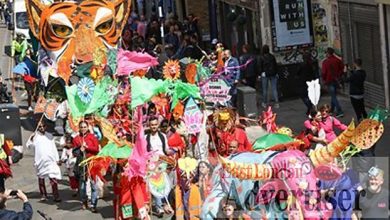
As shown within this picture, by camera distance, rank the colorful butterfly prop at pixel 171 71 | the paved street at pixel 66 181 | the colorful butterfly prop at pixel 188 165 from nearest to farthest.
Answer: the colorful butterfly prop at pixel 188 165, the paved street at pixel 66 181, the colorful butterfly prop at pixel 171 71

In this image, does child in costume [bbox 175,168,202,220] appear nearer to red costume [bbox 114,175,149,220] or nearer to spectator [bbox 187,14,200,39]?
red costume [bbox 114,175,149,220]

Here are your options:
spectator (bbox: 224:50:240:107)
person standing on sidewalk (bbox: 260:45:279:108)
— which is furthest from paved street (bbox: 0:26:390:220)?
spectator (bbox: 224:50:240:107)

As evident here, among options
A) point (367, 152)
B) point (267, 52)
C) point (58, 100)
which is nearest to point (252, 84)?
point (267, 52)

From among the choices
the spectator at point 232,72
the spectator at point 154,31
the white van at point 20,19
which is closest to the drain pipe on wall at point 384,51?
the spectator at point 232,72

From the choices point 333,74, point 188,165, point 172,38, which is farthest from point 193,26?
point 188,165

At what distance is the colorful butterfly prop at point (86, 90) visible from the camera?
1606 centimetres

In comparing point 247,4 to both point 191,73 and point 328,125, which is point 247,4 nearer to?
point 191,73

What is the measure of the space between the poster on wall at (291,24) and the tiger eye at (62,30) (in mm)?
5555

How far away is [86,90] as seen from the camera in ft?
53.5

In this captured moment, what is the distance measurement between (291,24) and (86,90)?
28.6 ft

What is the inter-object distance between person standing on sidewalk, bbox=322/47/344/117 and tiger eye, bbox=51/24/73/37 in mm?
6056

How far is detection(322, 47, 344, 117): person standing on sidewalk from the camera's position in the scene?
20.3m

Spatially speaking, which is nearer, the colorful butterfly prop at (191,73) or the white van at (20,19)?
the colorful butterfly prop at (191,73)

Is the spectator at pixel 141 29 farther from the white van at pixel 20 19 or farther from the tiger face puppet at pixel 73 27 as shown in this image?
the tiger face puppet at pixel 73 27
